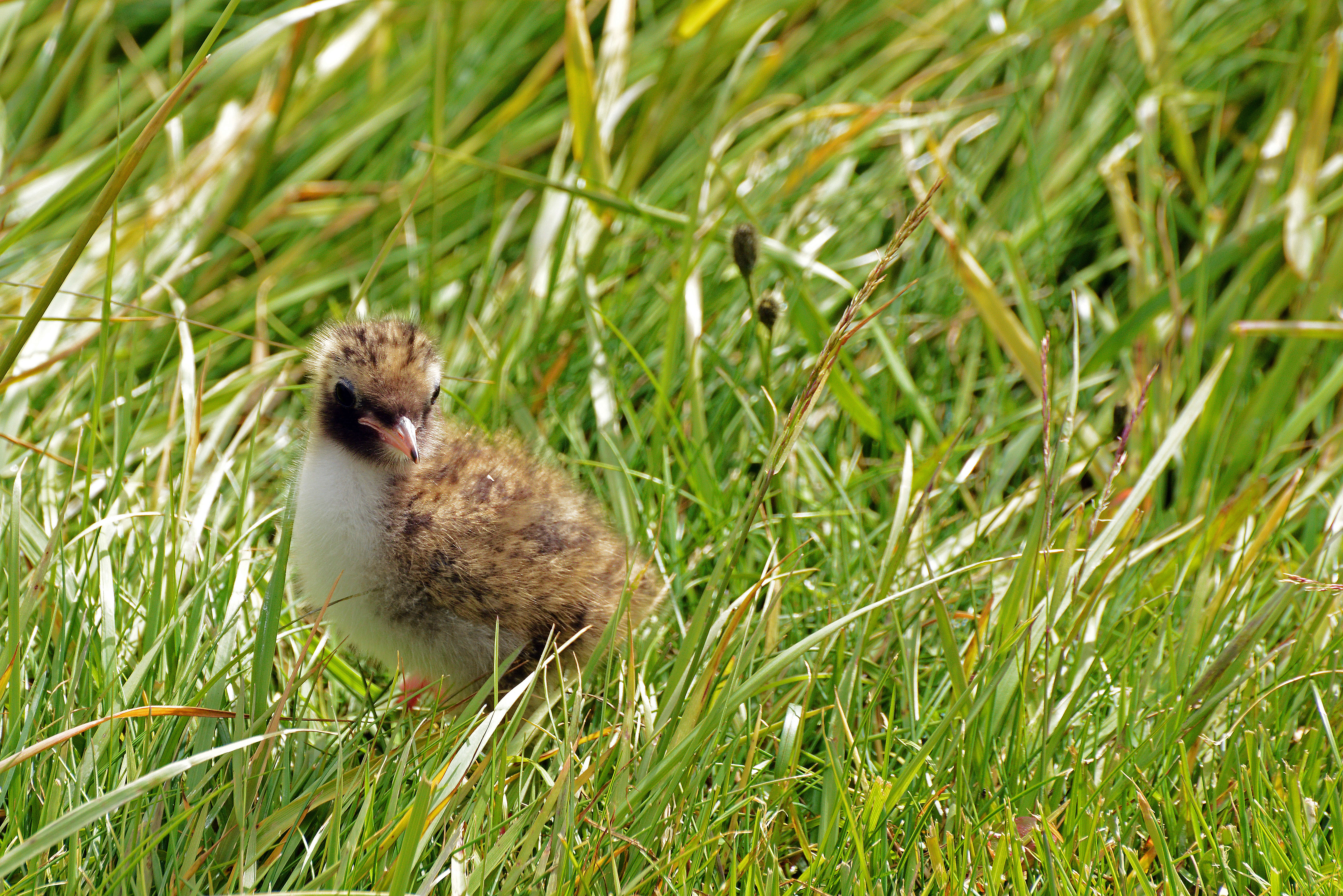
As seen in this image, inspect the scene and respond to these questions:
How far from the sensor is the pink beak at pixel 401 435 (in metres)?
2.13

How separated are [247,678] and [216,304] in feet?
5.71

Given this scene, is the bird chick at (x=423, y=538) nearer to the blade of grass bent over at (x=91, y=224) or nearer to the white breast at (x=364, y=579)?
the white breast at (x=364, y=579)

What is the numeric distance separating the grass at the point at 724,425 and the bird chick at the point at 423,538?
0.12m

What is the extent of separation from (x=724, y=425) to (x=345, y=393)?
1.21 m

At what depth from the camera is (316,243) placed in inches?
147

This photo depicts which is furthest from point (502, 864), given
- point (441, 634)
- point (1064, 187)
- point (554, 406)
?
point (1064, 187)

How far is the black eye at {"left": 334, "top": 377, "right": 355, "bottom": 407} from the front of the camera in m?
2.23

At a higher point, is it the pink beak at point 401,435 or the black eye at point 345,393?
the black eye at point 345,393

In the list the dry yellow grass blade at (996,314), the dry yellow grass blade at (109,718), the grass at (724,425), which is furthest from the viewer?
the dry yellow grass blade at (996,314)

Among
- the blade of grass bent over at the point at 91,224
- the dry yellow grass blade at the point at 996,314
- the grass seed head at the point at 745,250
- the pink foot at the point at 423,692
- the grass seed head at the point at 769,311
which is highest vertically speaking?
the blade of grass bent over at the point at 91,224

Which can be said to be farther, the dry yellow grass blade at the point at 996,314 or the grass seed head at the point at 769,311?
the dry yellow grass blade at the point at 996,314

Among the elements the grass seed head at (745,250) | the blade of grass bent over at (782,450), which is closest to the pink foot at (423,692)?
the blade of grass bent over at (782,450)

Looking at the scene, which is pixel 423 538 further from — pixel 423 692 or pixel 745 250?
pixel 745 250

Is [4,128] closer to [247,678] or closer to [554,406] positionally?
[554,406]
